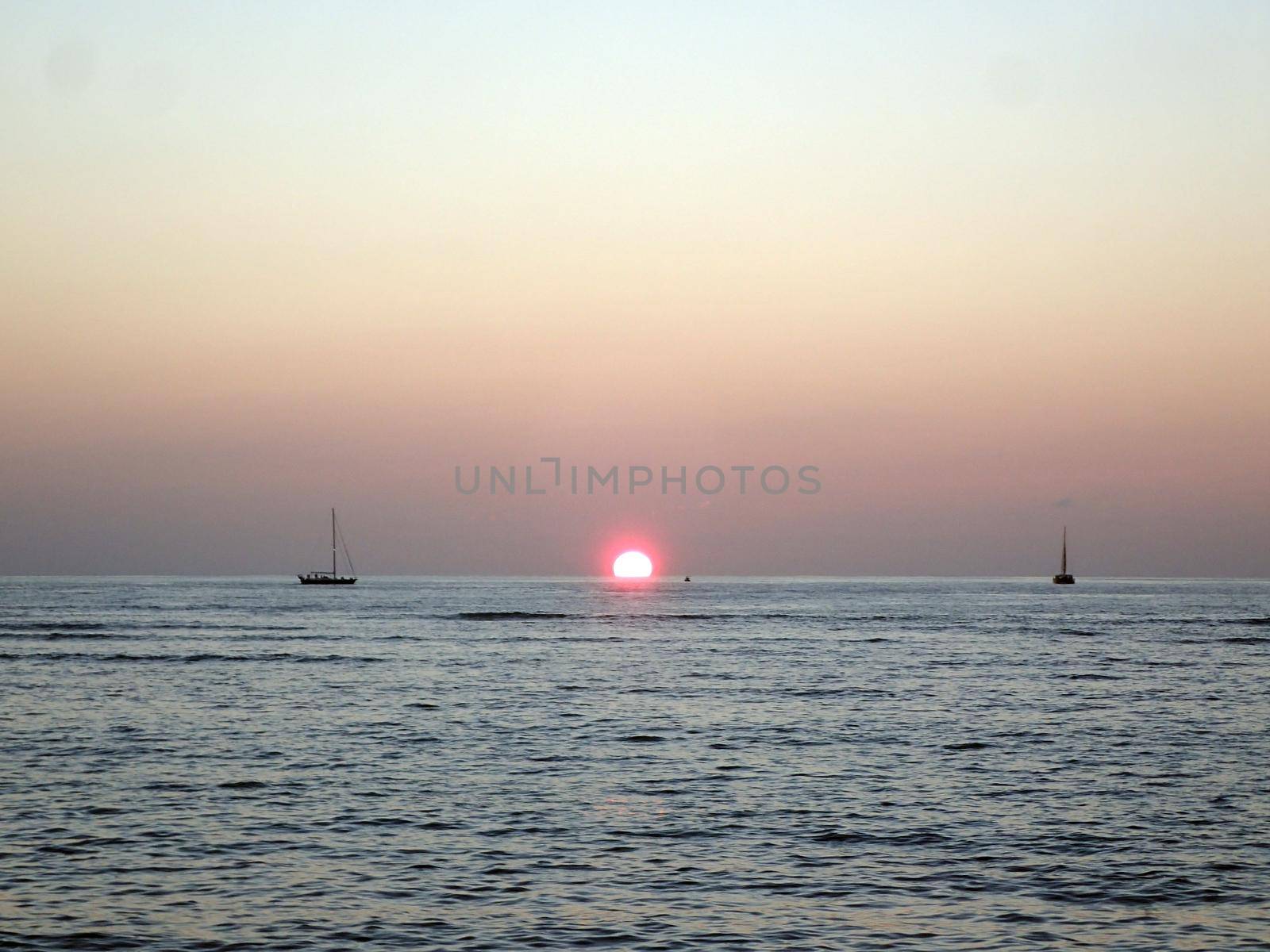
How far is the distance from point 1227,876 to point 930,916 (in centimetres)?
656

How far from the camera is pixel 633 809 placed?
28500mm

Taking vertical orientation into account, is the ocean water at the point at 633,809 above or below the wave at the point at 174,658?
A: above

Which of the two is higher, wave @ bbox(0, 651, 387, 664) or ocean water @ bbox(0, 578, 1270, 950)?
ocean water @ bbox(0, 578, 1270, 950)

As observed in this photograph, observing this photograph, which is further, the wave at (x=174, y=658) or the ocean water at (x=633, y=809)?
the wave at (x=174, y=658)

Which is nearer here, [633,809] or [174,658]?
[633,809]

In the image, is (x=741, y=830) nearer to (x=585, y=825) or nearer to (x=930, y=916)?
(x=585, y=825)

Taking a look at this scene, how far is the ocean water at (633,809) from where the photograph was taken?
19.8m

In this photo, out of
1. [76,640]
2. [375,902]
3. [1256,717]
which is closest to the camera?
[375,902]

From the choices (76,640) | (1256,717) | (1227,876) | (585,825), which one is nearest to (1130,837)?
(1227,876)

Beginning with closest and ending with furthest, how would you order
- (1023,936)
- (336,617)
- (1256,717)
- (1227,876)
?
(1023,936) < (1227,876) < (1256,717) < (336,617)

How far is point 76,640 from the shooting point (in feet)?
307

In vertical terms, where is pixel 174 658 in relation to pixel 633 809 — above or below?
below

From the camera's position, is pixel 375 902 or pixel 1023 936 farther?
pixel 375 902

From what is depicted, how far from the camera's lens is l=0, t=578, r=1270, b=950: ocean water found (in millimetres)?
19812
